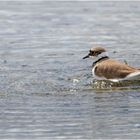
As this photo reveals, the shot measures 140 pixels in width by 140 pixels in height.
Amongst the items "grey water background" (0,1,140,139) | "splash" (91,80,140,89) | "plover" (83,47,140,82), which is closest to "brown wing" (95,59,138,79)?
"plover" (83,47,140,82)

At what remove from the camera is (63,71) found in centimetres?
1298

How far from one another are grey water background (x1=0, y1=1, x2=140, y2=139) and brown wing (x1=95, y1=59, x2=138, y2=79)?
0.80 feet

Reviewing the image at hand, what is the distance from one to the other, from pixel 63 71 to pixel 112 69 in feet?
3.49

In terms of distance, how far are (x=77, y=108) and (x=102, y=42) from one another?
6.15 m

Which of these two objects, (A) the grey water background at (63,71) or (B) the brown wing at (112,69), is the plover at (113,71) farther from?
(A) the grey water background at (63,71)

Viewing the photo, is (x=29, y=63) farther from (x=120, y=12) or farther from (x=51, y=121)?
(x=120, y=12)

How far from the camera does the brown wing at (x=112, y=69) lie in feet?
39.6

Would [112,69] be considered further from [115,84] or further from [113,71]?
[115,84]

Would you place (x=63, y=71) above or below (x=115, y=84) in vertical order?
above

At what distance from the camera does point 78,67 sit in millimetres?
13469

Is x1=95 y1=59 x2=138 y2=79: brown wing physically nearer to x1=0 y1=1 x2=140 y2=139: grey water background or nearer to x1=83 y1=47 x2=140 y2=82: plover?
x1=83 y1=47 x2=140 y2=82: plover

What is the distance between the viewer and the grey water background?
9203 mm

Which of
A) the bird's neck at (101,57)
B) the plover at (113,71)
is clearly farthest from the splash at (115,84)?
the bird's neck at (101,57)

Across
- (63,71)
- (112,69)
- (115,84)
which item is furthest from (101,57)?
(115,84)
